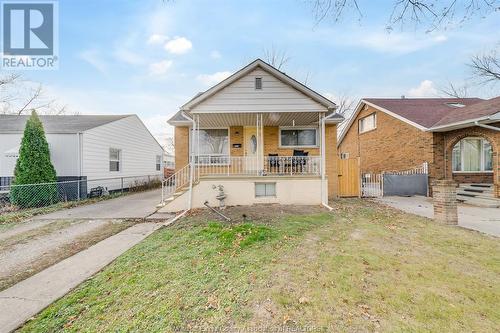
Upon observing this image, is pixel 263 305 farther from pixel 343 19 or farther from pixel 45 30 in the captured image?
pixel 45 30

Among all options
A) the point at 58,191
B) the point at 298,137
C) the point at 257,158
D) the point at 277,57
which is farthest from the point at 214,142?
the point at 277,57

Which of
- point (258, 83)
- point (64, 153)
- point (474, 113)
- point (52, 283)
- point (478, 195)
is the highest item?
point (258, 83)

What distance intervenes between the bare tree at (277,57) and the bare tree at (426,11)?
75.0ft

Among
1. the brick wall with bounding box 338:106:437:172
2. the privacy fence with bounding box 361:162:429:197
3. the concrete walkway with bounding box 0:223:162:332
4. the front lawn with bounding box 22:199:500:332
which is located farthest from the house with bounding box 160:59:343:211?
the brick wall with bounding box 338:106:437:172

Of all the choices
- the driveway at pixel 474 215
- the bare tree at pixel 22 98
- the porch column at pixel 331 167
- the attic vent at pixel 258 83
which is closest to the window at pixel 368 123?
the porch column at pixel 331 167

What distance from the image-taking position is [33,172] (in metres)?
10.7

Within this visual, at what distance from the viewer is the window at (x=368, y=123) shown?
1769cm

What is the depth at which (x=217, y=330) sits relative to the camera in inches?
99.7

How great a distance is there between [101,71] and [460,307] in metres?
17.7

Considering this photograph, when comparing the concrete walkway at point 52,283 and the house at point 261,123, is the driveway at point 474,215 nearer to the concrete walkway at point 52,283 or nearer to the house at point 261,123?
the house at point 261,123

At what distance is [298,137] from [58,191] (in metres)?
11.7

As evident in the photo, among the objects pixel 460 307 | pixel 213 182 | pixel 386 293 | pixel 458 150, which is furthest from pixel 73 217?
pixel 458 150

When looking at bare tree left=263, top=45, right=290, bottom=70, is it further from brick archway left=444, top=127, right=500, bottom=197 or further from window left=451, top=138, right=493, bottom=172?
window left=451, top=138, right=493, bottom=172

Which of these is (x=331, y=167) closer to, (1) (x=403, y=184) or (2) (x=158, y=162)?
(1) (x=403, y=184)
